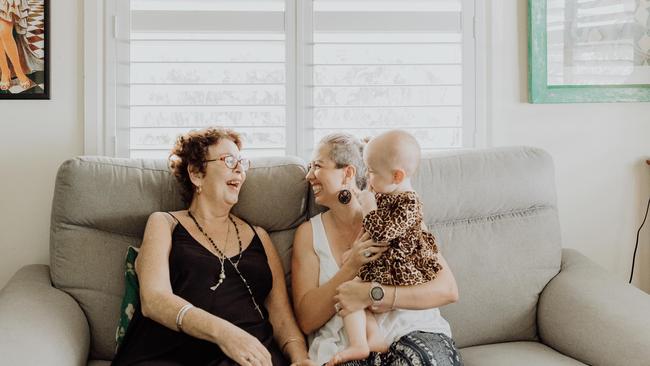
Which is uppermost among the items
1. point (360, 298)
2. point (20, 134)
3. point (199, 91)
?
point (199, 91)

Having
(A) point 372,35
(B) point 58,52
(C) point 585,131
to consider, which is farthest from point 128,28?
(C) point 585,131

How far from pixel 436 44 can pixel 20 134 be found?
1685mm

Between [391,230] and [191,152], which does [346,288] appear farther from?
[191,152]

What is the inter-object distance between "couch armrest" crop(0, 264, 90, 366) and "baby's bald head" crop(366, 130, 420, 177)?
99 cm

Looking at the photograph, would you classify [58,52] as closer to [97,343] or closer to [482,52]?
[97,343]

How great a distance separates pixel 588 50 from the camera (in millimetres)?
2611

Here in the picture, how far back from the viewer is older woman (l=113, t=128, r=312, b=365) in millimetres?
1751

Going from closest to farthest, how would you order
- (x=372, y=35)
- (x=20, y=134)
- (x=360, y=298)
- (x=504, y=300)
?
(x=360, y=298), (x=504, y=300), (x=20, y=134), (x=372, y=35)

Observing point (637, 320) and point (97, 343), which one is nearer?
point (637, 320)

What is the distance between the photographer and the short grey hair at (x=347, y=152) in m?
1.97

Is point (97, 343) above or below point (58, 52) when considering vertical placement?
below

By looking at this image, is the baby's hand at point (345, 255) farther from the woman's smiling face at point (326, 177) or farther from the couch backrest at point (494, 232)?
the couch backrest at point (494, 232)

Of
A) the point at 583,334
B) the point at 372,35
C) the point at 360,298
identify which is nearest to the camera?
the point at 360,298

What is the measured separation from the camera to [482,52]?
261 cm
